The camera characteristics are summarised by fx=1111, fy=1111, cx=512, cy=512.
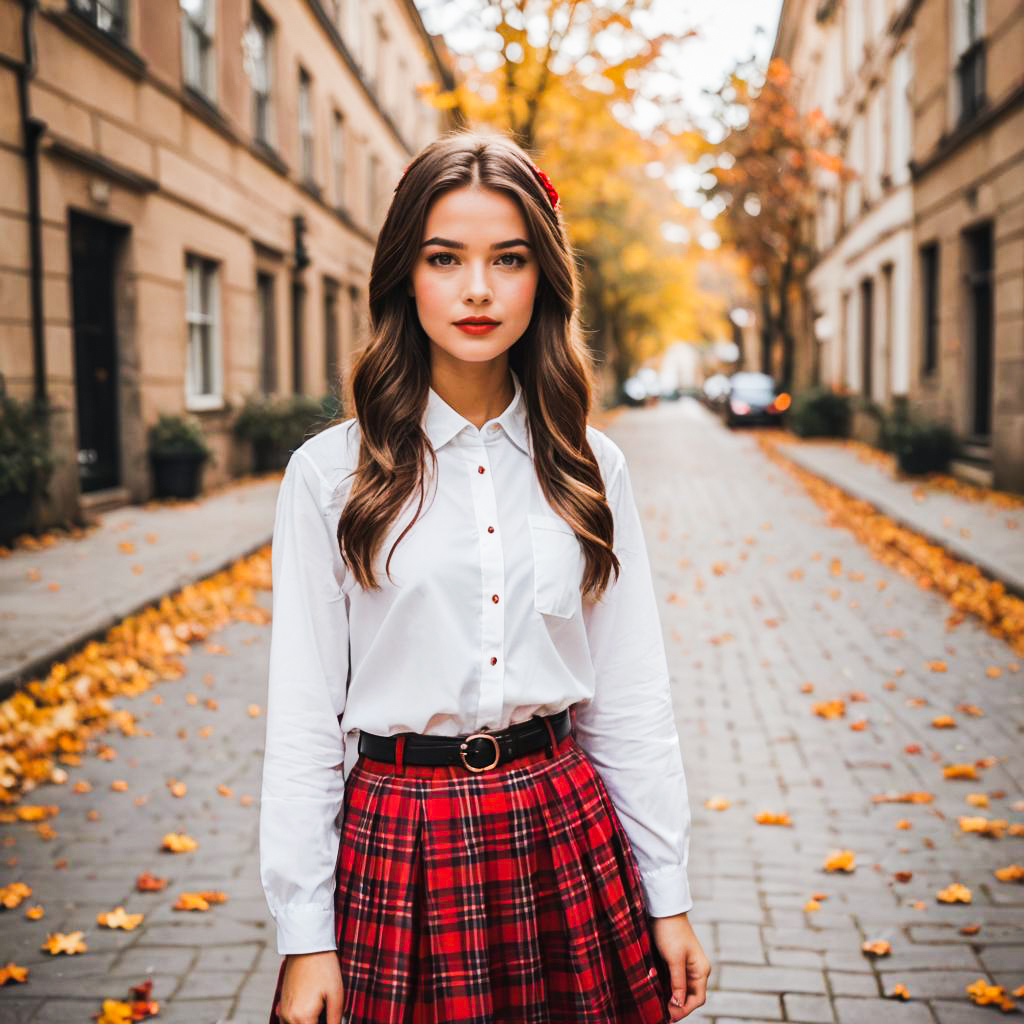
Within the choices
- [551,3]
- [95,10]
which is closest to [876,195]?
[551,3]

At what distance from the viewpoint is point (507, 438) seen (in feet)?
6.36

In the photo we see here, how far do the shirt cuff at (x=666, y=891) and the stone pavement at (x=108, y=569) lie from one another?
4554 mm

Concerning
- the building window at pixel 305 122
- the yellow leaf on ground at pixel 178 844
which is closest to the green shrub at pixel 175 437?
the building window at pixel 305 122

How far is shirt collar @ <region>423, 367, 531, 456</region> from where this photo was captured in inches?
74.7

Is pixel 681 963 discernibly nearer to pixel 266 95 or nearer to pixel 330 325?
pixel 266 95

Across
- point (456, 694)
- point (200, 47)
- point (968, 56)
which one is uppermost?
point (200, 47)

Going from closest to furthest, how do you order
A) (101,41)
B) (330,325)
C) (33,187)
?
(33,187) → (101,41) → (330,325)

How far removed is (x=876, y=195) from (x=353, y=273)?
11702 mm

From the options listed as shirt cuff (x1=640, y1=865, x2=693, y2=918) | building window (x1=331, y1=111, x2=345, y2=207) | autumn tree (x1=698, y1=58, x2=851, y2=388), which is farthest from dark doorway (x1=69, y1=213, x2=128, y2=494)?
autumn tree (x1=698, y1=58, x2=851, y2=388)

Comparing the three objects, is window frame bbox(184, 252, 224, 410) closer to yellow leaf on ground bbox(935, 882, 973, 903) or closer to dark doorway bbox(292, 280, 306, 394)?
dark doorway bbox(292, 280, 306, 394)

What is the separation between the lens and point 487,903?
71.2 inches

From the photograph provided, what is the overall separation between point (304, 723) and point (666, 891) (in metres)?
0.71

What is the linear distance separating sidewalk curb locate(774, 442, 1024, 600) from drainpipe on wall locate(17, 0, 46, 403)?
27.7 feet

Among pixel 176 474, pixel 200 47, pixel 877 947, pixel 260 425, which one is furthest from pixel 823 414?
pixel 877 947
